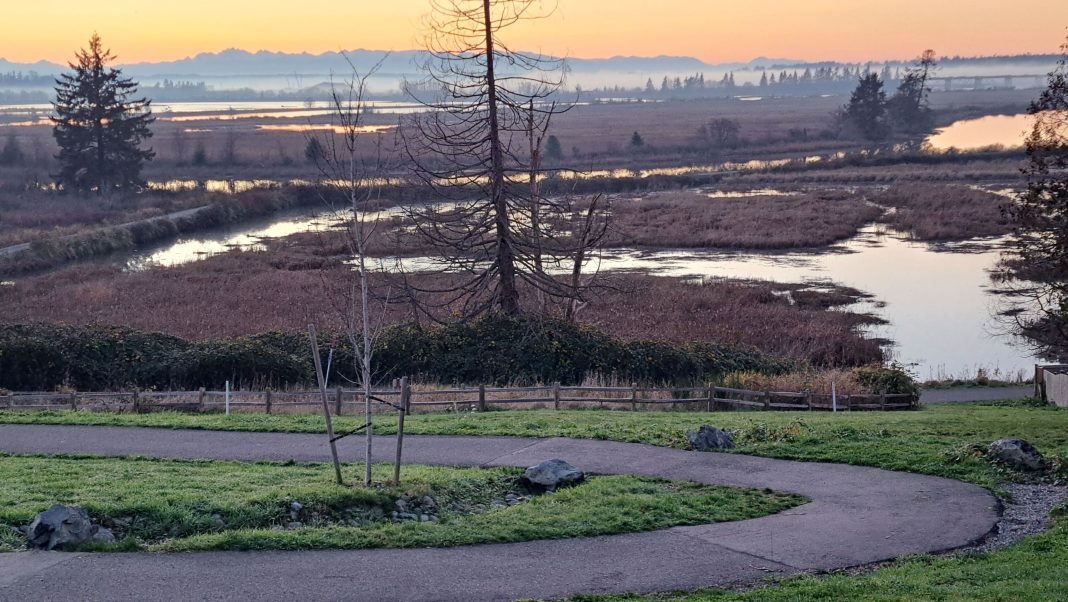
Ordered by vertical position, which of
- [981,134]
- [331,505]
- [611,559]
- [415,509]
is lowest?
[611,559]

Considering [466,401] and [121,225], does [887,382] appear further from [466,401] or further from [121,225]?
[121,225]

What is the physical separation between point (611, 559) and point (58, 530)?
Answer: 665 cm

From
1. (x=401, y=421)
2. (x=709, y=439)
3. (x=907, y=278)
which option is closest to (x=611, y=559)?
(x=401, y=421)

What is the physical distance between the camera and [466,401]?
77.8ft

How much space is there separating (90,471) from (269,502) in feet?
14.1

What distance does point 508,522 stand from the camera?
13.6m

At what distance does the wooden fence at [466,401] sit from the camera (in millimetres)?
23266

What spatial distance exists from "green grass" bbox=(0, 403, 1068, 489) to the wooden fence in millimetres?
972

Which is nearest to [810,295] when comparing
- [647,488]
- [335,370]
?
[335,370]

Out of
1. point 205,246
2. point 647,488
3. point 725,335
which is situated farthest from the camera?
point 205,246

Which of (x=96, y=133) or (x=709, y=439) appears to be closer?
(x=709, y=439)

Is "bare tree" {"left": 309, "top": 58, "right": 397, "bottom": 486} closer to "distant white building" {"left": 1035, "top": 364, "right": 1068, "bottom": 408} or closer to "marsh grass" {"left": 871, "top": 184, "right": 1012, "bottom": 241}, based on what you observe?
"distant white building" {"left": 1035, "top": 364, "right": 1068, "bottom": 408}

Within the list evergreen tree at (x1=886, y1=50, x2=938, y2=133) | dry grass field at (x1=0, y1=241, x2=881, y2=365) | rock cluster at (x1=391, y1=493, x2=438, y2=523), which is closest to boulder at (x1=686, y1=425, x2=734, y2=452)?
rock cluster at (x1=391, y1=493, x2=438, y2=523)

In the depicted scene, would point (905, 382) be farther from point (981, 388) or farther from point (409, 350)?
point (409, 350)
